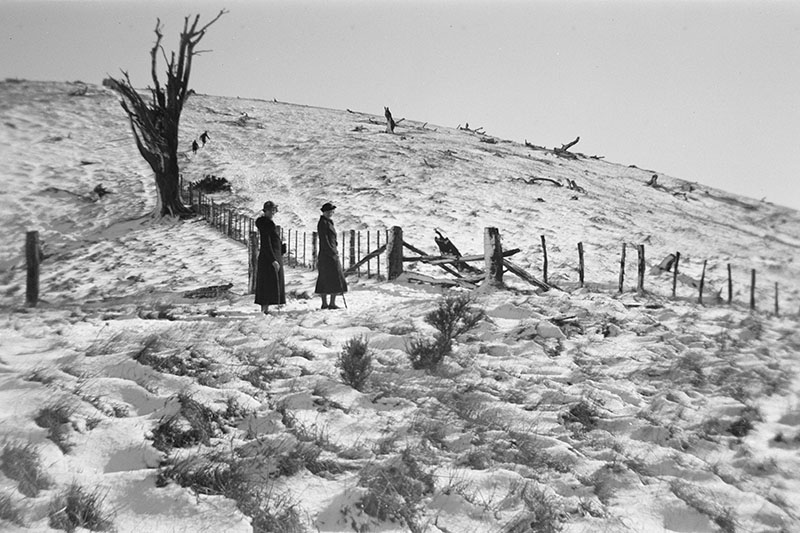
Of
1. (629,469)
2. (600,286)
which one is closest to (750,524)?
(629,469)

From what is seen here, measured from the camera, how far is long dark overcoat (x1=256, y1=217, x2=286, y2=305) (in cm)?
782

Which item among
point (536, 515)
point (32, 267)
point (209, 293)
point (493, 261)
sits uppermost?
point (493, 261)

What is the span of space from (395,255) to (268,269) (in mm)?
4068

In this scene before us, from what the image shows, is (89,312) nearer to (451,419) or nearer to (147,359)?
(147,359)

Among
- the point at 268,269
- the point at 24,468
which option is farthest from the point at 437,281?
the point at 24,468

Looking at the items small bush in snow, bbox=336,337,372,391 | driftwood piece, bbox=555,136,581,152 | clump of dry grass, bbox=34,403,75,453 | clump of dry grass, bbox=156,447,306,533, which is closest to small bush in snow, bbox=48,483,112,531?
clump of dry grass, bbox=156,447,306,533

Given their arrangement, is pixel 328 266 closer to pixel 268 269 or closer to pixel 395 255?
pixel 268 269

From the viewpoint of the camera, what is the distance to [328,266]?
8383 millimetres

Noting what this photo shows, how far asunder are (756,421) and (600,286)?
7314 millimetres

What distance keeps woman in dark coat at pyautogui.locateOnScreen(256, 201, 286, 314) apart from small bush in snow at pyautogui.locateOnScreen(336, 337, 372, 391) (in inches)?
96.3

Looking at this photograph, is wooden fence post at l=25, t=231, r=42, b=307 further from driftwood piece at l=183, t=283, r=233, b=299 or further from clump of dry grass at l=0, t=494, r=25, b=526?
clump of dry grass at l=0, t=494, r=25, b=526

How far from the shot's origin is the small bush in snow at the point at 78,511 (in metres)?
2.86

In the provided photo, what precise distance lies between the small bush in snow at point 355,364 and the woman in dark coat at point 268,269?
2446 millimetres

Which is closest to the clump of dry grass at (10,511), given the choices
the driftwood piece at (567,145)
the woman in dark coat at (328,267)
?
the woman in dark coat at (328,267)
